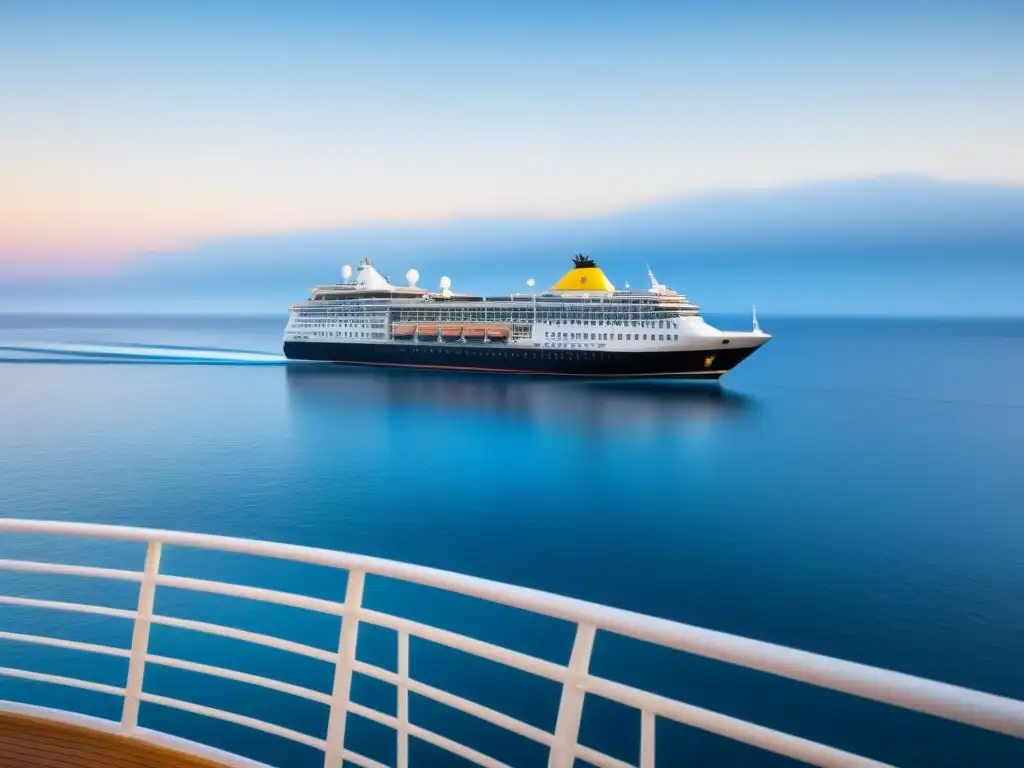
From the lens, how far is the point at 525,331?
50.6 m

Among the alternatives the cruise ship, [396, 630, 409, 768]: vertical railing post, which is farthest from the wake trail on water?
[396, 630, 409, 768]: vertical railing post

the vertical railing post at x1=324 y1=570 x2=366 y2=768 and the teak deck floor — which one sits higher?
the vertical railing post at x1=324 y1=570 x2=366 y2=768

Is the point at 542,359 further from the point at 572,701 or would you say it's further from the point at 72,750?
the point at 572,701

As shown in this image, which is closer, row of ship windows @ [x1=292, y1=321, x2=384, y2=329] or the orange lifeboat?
the orange lifeboat

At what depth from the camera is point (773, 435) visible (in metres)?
30.7

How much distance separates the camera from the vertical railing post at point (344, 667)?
83.1 inches

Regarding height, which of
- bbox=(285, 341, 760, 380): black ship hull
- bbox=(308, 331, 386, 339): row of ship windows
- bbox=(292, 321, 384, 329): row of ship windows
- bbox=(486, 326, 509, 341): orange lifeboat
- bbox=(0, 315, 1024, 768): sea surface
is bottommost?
bbox=(0, 315, 1024, 768): sea surface

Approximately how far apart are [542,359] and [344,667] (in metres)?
47.3

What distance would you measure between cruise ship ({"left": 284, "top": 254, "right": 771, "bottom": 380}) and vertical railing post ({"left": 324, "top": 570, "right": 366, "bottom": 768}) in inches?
1683

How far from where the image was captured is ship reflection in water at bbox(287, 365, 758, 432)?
34250 millimetres

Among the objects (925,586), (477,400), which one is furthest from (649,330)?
(925,586)

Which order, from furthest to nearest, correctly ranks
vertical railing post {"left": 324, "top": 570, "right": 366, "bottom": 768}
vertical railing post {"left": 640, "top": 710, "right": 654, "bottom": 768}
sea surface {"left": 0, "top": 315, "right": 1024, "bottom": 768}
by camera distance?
sea surface {"left": 0, "top": 315, "right": 1024, "bottom": 768}
vertical railing post {"left": 324, "top": 570, "right": 366, "bottom": 768}
vertical railing post {"left": 640, "top": 710, "right": 654, "bottom": 768}

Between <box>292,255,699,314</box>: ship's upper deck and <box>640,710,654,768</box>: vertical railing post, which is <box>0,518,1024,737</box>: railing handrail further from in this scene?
<box>292,255,699,314</box>: ship's upper deck

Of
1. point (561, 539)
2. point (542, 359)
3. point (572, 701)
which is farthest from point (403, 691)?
point (542, 359)
